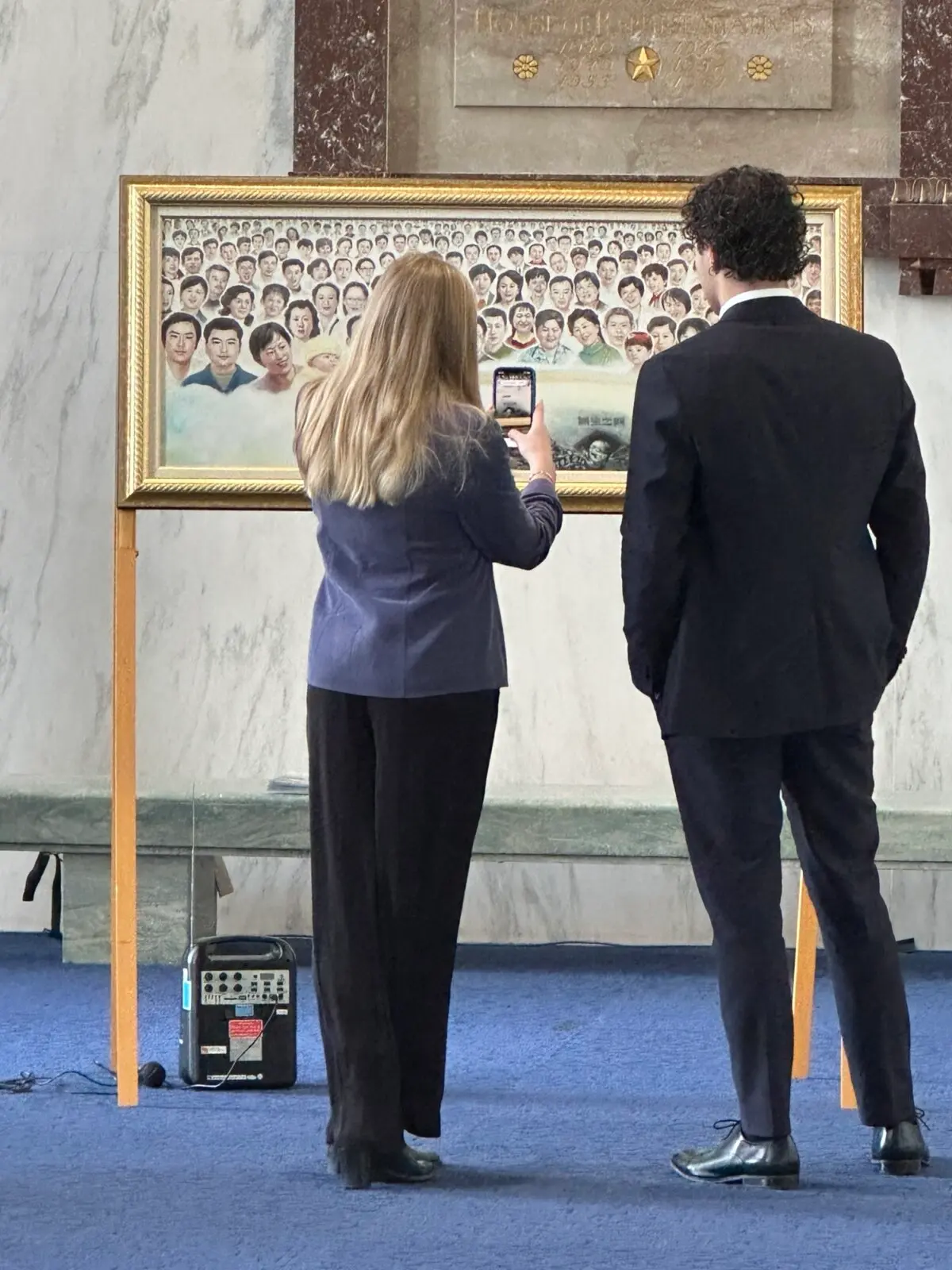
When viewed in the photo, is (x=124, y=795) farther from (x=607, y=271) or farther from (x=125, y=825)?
(x=607, y=271)

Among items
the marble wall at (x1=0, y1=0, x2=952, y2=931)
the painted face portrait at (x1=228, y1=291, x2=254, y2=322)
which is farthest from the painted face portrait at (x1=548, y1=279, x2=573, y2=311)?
the marble wall at (x1=0, y1=0, x2=952, y2=931)

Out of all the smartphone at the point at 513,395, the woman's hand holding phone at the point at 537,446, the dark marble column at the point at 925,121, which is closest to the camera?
the woman's hand holding phone at the point at 537,446

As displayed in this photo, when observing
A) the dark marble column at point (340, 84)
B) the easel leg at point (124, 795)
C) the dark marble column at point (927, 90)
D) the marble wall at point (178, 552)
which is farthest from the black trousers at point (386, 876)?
the dark marble column at point (927, 90)

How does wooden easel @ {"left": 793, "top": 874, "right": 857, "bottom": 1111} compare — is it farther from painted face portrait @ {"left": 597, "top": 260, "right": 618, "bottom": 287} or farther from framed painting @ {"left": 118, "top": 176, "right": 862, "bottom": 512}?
painted face portrait @ {"left": 597, "top": 260, "right": 618, "bottom": 287}

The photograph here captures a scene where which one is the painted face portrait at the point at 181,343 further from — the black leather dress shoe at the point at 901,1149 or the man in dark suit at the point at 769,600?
the black leather dress shoe at the point at 901,1149

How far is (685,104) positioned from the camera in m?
5.48

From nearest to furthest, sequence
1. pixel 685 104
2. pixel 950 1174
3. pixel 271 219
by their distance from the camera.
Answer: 1. pixel 950 1174
2. pixel 271 219
3. pixel 685 104

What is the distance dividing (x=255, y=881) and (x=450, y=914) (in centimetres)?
282

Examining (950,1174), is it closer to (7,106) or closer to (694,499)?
(694,499)

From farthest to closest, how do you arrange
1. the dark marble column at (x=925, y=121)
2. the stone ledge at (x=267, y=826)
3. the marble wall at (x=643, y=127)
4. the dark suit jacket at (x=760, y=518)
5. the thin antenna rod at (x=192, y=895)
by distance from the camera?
the marble wall at (x=643, y=127)
the dark marble column at (x=925, y=121)
the stone ledge at (x=267, y=826)
the thin antenna rod at (x=192, y=895)
the dark suit jacket at (x=760, y=518)

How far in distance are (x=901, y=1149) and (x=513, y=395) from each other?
5.00 ft

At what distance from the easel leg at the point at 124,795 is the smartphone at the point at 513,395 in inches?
32.6

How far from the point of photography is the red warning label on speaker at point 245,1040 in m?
3.74

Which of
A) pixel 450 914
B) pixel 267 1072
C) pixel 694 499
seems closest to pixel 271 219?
pixel 694 499
